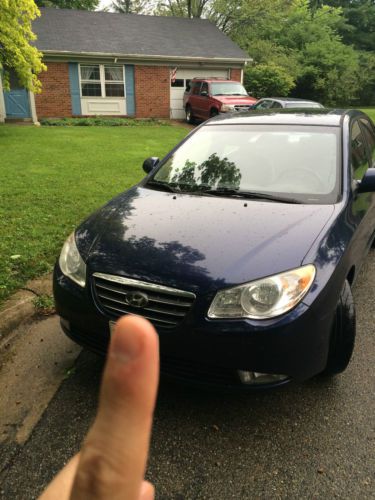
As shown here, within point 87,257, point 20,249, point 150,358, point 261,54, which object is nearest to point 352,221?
point 87,257

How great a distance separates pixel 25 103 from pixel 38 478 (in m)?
18.3

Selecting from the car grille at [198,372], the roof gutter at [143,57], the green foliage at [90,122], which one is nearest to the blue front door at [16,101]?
the green foliage at [90,122]

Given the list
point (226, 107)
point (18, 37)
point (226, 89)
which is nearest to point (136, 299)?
point (18, 37)

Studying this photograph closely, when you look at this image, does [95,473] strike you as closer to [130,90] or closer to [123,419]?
[123,419]

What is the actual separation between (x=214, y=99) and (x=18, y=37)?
23.0 feet

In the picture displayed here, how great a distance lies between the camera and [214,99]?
15.8 metres

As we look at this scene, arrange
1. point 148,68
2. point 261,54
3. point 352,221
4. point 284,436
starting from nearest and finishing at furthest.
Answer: point 284,436, point 352,221, point 148,68, point 261,54

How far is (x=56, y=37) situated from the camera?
1861cm

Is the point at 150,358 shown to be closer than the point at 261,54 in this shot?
Yes

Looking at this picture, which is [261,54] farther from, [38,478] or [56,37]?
[38,478]

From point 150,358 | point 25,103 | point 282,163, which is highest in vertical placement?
point 150,358

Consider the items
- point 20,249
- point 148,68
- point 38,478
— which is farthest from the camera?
point 148,68

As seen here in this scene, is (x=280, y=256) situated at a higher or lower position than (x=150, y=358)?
lower

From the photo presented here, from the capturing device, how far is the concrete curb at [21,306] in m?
3.28
